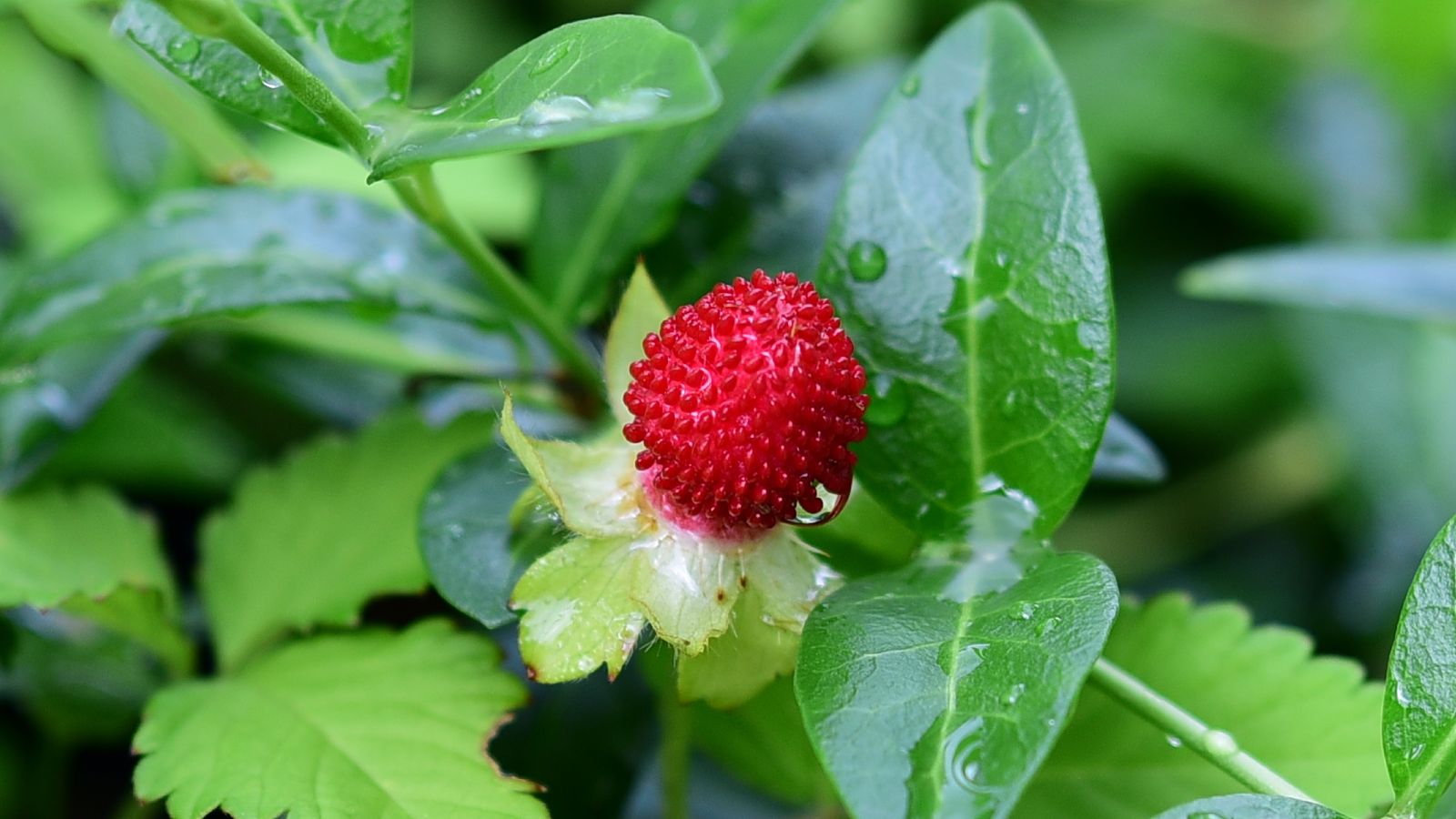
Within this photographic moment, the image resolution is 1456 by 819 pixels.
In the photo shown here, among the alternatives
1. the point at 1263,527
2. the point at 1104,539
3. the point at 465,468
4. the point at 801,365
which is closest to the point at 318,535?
the point at 465,468

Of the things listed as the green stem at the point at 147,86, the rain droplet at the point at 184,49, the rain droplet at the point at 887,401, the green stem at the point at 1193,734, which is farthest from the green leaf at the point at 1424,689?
the green stem at the point at 147,86

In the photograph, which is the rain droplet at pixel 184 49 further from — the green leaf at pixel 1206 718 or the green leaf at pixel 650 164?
the green leaf at pixel 1206 718

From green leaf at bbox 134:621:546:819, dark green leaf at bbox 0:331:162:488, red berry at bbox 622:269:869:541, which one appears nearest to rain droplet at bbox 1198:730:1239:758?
red berry at bbox 622:269:869:541

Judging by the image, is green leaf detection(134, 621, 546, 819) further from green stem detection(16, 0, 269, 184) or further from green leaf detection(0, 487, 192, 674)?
green stem detection(16, 0, 269, 184)

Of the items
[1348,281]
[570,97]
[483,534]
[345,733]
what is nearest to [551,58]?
[570,97]

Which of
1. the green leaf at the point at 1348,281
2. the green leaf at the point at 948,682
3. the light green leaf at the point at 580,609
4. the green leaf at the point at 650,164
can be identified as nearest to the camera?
the green leaf at the point at 948,682

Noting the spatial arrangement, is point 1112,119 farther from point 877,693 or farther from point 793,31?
point 877,693
